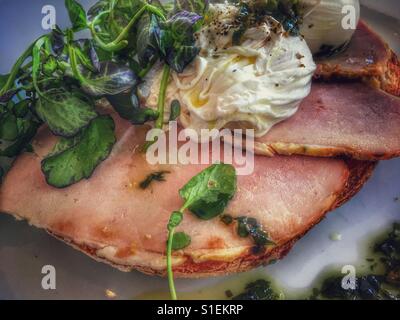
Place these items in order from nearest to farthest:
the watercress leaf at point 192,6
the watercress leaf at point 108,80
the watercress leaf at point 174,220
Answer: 1. the watercress leaf at point 174,220
2. the watercress leaf at point 108,80
3. the watercress leaf at point 192,6

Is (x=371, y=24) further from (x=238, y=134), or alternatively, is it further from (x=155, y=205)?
(x=155, y=205)

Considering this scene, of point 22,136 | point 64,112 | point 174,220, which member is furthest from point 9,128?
point 174,220

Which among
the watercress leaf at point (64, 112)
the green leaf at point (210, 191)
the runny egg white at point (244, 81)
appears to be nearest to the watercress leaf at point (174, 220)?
the green leaf at point (210, 191)

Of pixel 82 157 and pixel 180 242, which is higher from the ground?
pixel 82 157

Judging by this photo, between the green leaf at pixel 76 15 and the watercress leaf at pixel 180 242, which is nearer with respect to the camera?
the watercress leaf at pixel 180 242

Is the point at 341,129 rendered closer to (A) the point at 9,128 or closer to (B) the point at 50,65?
(B) the point at 50,65

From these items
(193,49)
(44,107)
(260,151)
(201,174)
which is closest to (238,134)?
(260,151)

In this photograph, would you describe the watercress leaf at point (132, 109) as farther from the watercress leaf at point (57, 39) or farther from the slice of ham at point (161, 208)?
the watercress leaf at point (57, 39)
